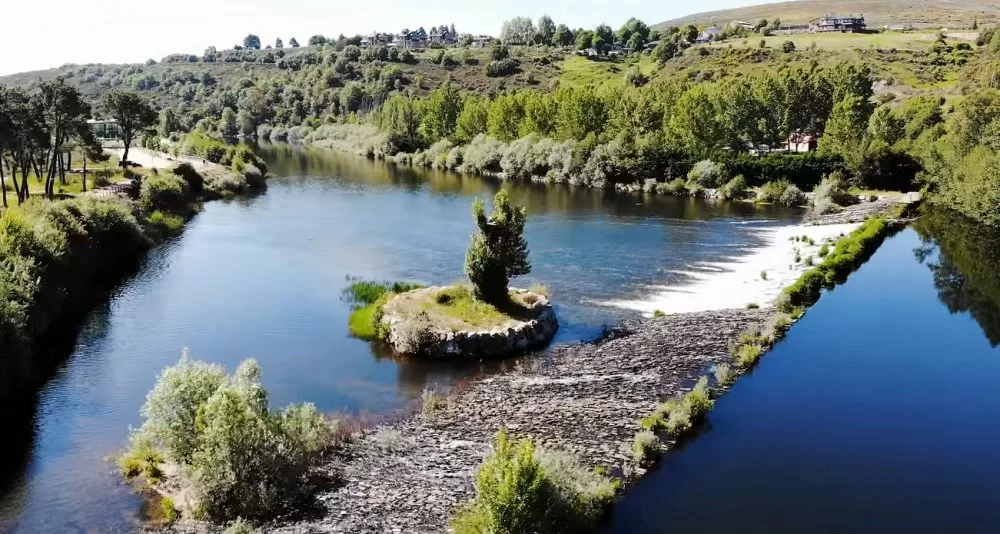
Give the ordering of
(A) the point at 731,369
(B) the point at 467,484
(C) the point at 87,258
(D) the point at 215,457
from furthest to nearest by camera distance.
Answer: (C) the point at 87,258 → (A) the point at 731,369 → (B) the point at 467,484 → (D) the point at 215,457

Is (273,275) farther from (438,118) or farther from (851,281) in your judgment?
(438,118)

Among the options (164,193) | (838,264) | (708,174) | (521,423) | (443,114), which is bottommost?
(521,423)

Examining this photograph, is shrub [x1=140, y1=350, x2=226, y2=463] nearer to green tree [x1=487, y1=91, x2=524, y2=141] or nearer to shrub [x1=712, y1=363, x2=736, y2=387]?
shrub [x1=712, y1=363, x2=736, y2=387]

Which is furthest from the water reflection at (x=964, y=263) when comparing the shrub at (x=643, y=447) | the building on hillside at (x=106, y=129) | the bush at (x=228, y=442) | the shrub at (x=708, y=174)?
the building on hillside at (x=106, y=129)

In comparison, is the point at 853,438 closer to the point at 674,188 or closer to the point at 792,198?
the point at 792,198

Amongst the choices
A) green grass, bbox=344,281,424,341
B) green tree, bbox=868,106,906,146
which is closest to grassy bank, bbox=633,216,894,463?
green grass, bbox=344,281,424,341

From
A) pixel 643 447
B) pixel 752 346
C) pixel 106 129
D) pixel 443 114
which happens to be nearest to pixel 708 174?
pixel 752 346

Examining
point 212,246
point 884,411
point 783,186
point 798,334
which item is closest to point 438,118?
point 783,186
